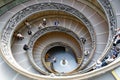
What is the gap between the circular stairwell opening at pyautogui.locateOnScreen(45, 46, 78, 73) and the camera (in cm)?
2235

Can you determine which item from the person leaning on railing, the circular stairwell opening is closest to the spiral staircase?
the circular stairwell opening

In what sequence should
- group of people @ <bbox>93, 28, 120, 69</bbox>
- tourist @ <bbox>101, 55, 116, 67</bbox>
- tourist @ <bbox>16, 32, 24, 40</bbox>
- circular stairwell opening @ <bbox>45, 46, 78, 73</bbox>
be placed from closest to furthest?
tourist @ <bbox>101, 55, 116, 67</bbox>
group of people @ <bbox>93, 28, 120, 69</bbox>
tourist @ <bbox>16, 32, 24, 40</bbox>
circular stairwell opening @ <bbox>45, 46, 78, 73</bbox>

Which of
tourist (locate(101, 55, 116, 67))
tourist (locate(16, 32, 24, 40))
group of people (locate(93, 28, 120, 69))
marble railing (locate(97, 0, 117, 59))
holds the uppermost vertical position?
tourist (locate(16, 32, 24, 40))

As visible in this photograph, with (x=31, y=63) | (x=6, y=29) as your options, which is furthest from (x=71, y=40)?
(x=6, y=29)

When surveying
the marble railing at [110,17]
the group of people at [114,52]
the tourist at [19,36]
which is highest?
the tourist at [19,36]

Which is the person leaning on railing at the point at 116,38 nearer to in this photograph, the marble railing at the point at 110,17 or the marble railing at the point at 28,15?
the marble railing at the point at 110,17

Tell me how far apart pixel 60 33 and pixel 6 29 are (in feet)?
19.6

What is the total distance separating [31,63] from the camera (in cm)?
1847

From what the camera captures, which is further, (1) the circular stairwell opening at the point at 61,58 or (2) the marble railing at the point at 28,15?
(1) the circular stairwell opening at the point at 61,58

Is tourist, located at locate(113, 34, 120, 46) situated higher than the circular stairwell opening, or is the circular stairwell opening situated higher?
the circular stairwell opening

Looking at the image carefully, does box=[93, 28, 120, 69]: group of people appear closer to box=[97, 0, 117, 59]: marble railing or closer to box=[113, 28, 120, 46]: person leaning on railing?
box=[113, 28, 120, 46]: person leaning on railing

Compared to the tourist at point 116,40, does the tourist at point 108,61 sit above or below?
below

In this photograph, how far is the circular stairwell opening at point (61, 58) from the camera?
2235cm

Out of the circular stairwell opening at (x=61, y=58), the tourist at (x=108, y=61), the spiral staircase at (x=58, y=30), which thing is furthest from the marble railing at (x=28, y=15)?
the tourist at (x=108, y=61)
